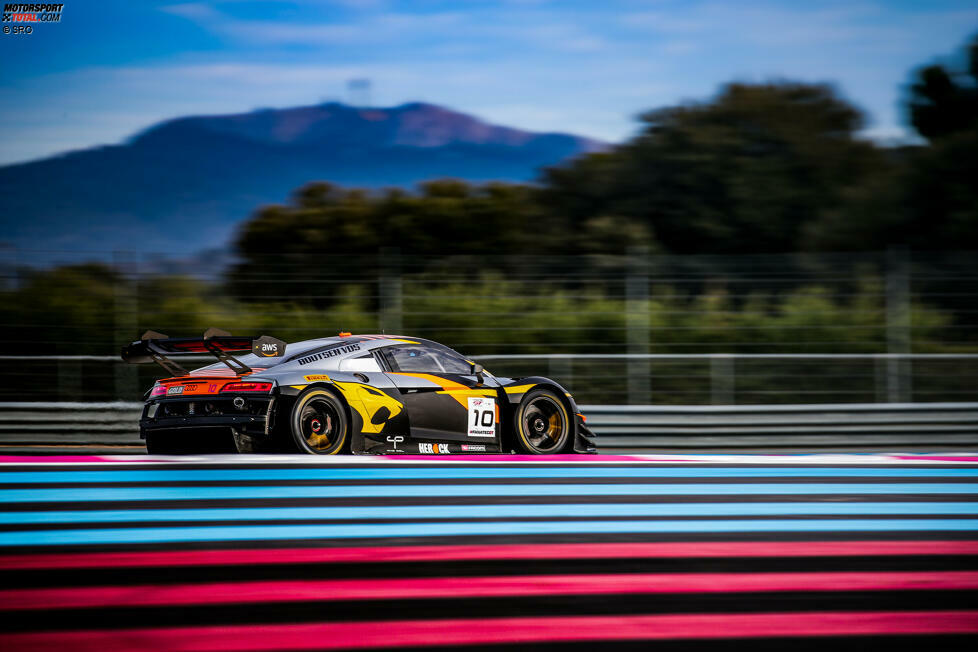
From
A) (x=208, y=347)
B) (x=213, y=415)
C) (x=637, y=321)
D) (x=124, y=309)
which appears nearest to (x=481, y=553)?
(x=208, y=347)

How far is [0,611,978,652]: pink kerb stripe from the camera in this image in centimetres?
282

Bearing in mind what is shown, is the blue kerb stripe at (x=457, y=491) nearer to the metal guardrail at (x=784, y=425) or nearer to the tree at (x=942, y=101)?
the metal guardrail at (x=784, y=425)

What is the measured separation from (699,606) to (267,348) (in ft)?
12.3

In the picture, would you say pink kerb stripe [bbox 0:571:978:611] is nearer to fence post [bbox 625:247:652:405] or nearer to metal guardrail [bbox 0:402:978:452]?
metal guardrail [bbox 0:402:978:452]

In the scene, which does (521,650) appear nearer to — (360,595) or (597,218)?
(360,595)

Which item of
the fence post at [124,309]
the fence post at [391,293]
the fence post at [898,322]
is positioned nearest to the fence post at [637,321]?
the fence post at [391,293]

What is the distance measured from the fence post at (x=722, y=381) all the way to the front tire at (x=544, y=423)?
5.23 meters

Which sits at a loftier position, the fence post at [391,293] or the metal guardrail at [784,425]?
the fence post at [391,293]

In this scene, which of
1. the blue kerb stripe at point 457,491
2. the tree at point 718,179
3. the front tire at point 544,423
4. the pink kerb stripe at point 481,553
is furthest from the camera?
the tree at point 718,179

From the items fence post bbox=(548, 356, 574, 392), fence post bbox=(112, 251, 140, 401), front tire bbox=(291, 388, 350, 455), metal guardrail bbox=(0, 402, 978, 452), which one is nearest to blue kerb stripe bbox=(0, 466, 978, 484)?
front tire bbox=(291, 388, 350, 455)

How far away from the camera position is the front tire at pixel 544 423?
7840mm

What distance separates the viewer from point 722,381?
12766mm

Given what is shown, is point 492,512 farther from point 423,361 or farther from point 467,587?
point 423,361

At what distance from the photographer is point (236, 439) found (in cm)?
674
